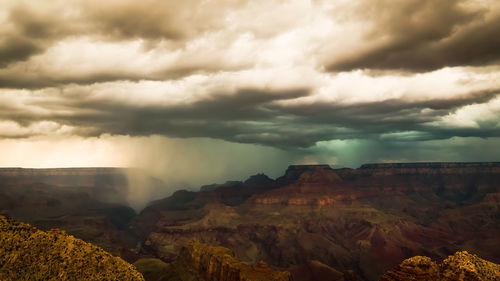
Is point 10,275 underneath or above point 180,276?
above

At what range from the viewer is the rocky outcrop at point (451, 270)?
77562 mm

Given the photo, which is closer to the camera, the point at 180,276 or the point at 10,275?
the point at 10,275

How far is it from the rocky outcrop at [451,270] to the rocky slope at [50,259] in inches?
2948

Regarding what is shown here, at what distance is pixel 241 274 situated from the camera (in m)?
148

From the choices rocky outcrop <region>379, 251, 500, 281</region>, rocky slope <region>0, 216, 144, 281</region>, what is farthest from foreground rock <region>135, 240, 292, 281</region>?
rocky outcrop <region>379, 251, 500, 281</region>

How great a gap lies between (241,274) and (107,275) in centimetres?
6419

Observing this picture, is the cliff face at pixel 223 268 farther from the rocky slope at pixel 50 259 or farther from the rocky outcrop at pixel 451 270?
the rocky outcrop at pixel 451 270

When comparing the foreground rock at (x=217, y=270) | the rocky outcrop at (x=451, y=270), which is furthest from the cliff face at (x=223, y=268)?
the rocky outcrop at (x=451, y=270)

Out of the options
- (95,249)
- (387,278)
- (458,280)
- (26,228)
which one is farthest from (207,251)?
(458,280)

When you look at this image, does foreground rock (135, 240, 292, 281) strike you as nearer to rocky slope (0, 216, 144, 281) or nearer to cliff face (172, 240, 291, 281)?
cliff face (172, 240, 291, 281)

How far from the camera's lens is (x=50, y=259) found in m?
94.6

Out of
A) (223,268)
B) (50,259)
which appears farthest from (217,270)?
(50,259)

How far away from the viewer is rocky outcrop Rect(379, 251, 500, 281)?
254 feet

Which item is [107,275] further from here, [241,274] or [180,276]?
[180,276]
